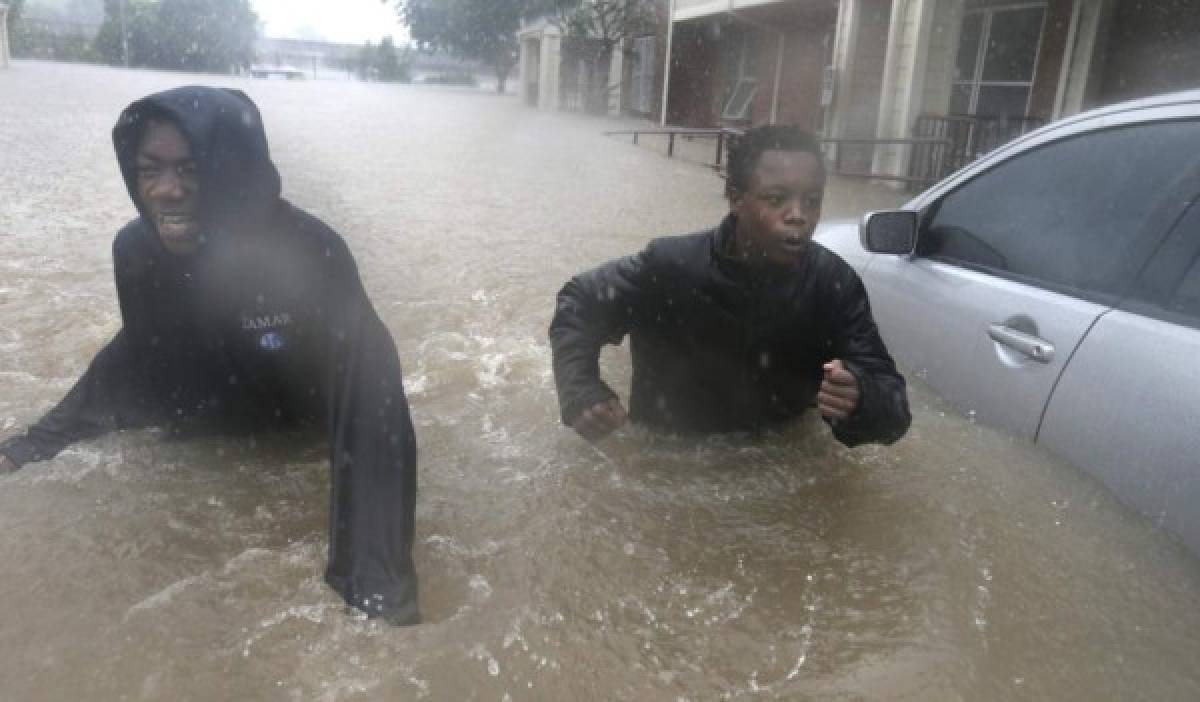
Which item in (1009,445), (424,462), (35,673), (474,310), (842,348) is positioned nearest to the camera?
(35,673)

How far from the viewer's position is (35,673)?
2207 millimetres

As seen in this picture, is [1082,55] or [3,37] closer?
[1082,55]

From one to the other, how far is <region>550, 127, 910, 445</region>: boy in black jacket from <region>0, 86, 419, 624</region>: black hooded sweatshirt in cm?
62

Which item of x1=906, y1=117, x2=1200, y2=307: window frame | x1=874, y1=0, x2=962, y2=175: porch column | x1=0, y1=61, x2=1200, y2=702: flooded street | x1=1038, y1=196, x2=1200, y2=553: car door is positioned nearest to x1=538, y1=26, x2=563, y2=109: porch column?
x1=874, y1=0, x2=962, y2=175: porch column

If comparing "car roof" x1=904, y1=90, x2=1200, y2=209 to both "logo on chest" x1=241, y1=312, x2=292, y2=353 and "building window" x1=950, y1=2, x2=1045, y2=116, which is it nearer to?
"logo on chest" x1=241, y1=312, x2=292, y2=353

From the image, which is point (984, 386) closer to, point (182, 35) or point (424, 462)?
point (424, 462)

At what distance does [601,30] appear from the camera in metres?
29.9

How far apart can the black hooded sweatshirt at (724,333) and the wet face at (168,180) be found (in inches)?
44.7

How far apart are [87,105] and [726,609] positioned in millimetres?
25936

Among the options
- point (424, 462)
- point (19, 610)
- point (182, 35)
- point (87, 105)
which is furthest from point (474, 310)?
point (182, 35)

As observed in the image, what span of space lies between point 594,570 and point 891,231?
1480 millimetres

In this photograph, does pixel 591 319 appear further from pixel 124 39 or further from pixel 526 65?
pixel 124 39

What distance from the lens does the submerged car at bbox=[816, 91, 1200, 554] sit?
207 cm

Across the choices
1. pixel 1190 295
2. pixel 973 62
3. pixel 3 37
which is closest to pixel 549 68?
pixel 3 37
